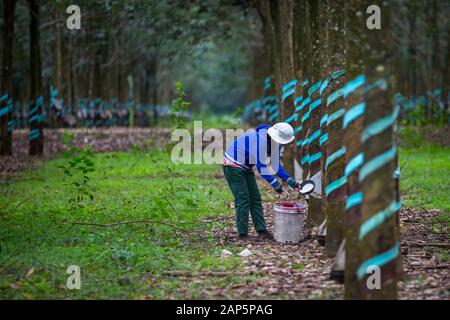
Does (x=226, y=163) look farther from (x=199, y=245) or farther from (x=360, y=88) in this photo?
(x=360, y=88)

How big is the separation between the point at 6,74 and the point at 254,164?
12.8 metres

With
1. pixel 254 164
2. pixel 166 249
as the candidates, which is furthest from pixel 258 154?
pixel 166 249

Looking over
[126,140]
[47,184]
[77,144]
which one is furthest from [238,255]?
[126,140]

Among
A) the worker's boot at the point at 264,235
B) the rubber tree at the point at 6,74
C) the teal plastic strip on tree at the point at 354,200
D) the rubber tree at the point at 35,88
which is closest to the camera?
the teal plastic strip on tree at the point at 354,200

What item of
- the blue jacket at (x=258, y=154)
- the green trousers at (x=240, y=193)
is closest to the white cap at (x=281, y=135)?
the blue jacket at (x=258, y=154)

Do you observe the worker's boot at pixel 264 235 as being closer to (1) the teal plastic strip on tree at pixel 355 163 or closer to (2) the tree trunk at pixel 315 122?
(2) the tree trunk at pixel 315 122

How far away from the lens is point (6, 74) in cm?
1975

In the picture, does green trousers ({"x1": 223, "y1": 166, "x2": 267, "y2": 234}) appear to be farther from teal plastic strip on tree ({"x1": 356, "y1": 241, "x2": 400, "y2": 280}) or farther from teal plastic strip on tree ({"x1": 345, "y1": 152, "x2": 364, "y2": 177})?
teal plastic strip on tree ({"x1": 356, "y1": 241, "x2": 400, "y2": 280})

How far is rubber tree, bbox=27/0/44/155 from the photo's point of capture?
67.2 ft

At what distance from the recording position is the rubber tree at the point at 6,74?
19.4 m

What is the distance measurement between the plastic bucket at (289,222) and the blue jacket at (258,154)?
0.36 metres

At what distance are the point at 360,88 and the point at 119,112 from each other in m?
33.9

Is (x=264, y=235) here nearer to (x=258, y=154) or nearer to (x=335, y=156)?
(x=258, y=154)

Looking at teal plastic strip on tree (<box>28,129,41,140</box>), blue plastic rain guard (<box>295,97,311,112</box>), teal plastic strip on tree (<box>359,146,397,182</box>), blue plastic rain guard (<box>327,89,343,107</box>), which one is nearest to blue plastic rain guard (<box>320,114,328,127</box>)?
blue plastic rain guard (<box>327,89,343,107</box>)
